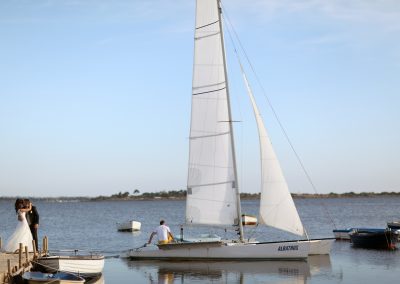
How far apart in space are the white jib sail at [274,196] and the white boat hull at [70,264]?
925 cm

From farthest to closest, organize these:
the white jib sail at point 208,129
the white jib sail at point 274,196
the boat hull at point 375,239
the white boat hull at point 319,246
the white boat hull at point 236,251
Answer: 1. the boat hull at point 375,239
2. the white jib sail at point 208,129
3. the white jib sail at point 274,196
4. the white boat hull at point 319,246
5. the white boat hull at point 236,251

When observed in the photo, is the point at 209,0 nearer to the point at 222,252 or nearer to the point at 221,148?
the point at 221,148

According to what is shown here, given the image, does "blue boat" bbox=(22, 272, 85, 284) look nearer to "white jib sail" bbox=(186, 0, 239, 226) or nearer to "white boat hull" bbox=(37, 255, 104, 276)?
"white boat hull" bbox=(37, 255, 104, 276)

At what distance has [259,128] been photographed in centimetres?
2969

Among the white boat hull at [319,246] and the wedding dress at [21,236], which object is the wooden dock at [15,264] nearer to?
the wedding dress at [21,236]

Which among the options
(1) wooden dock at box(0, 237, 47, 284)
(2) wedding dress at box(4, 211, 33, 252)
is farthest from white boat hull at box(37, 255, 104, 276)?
(2) wedding dress at box(4, 211, 33, 252)

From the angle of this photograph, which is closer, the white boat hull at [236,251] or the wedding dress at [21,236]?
the wedding dress at [21,236]

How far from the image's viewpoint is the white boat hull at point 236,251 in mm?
27875

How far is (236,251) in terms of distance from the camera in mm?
27969

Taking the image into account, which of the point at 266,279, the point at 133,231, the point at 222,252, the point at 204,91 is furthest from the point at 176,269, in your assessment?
the point at 133,231

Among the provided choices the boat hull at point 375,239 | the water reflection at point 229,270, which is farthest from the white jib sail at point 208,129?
the boat hull at point 375,239

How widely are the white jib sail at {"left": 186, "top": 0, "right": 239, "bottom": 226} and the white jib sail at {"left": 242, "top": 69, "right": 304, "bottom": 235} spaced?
5.23ft

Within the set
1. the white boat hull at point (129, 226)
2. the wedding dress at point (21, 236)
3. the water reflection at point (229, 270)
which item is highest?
the wedding dress at point (21, 236)

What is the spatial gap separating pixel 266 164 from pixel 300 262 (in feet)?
16.0
